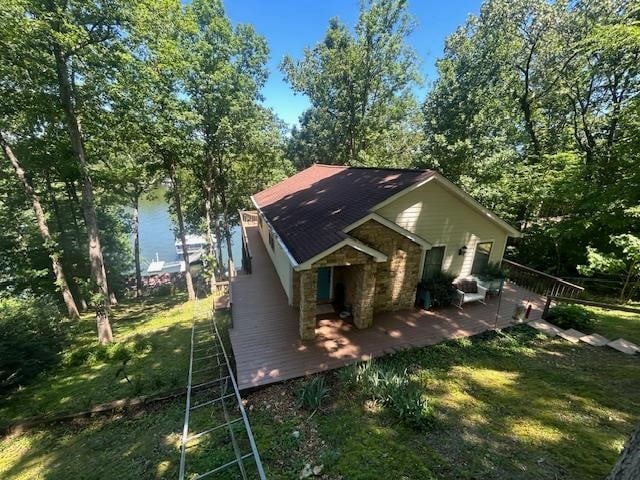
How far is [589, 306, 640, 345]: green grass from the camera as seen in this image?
27.1 feet

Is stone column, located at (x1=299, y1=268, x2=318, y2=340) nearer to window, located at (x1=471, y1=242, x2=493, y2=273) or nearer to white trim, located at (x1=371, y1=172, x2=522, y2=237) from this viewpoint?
white trim, located at (x1=371, y1=172, x2=522, y2=237)

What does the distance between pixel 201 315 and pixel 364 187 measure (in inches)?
392

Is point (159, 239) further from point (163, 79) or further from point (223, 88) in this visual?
point (163, 79)

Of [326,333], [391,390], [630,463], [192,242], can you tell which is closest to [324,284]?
[326,333]

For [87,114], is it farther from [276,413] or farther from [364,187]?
[276,413]

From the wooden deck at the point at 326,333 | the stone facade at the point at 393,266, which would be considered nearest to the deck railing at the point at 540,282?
the wooden deck at the point at 326,333

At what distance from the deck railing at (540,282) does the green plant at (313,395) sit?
8747 mm

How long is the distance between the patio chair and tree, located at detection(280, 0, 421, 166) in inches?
490

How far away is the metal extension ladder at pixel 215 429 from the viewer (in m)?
4.68

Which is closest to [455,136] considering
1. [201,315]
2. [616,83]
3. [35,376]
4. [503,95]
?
[503,95]

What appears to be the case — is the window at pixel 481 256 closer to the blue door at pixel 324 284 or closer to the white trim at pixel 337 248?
the white trim at pixel 337 248

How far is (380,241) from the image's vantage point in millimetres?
9203

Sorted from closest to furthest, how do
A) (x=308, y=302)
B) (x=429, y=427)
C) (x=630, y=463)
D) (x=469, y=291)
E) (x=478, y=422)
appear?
(x=630, y=463) < (x=429, y=427) < (x=478, y=422) < (x=308, y=302) < (x=469, y=291)

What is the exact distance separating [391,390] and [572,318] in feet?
23.8
